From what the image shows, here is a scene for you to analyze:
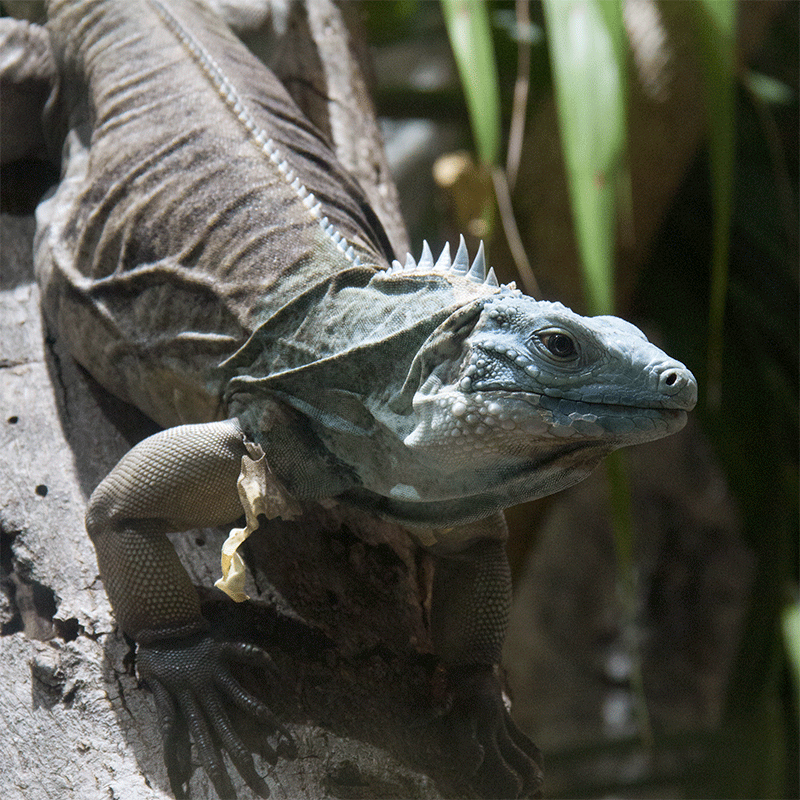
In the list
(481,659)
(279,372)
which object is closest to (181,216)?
(279,372)

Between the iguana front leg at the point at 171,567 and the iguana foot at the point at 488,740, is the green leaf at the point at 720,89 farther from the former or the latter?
the iguana front leg at the point at 171,567

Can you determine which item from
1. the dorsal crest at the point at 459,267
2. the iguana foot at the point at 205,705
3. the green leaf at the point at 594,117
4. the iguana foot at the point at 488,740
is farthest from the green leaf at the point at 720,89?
the iguana foot at the point at 205,705

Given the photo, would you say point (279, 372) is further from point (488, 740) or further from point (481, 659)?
point (488, 740)

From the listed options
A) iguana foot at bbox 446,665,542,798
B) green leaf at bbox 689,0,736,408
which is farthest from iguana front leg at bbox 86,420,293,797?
green leaf at bbox 689,0,736,408

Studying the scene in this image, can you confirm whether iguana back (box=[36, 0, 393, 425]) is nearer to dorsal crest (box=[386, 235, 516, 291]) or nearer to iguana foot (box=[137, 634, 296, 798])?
dorsal crest (box=[386, 235, 516, 291])

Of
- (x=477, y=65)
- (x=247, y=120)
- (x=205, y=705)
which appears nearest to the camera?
(x=205, y=705)

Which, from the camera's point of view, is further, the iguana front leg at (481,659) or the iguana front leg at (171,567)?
the iguana front leg at (481,659)

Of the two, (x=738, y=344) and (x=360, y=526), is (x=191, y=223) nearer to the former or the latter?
(x=360, y=526)
